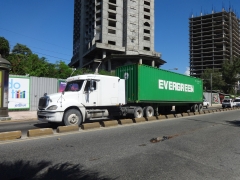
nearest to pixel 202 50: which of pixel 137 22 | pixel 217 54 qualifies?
pixel 217 54

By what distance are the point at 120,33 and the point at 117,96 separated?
60985 millimetres

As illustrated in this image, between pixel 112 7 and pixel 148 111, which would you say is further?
pixel 112 7

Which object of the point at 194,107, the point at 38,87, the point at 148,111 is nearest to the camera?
the point at 148,111

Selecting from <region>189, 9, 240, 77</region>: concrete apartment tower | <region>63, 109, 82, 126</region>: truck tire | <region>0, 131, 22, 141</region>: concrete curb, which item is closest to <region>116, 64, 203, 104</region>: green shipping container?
<region>63, 109, 82, 126</region>: truck tire

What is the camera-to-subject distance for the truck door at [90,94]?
1129 cm

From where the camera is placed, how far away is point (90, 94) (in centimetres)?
1151

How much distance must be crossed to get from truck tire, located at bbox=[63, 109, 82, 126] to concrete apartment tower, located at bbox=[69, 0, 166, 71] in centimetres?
5572

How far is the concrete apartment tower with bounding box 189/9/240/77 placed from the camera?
5143 inches

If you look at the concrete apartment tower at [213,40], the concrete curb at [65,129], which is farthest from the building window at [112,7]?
the concrete apartment tower at [213,40]

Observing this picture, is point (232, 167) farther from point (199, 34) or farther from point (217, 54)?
point (199, 34)

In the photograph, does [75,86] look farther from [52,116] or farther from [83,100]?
[52,116]

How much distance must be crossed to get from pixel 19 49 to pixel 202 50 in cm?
11558

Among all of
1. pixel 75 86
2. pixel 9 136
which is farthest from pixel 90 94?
pixel 9 136

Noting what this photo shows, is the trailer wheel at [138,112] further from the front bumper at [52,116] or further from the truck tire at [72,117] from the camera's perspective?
the front bumper at [52,116]
